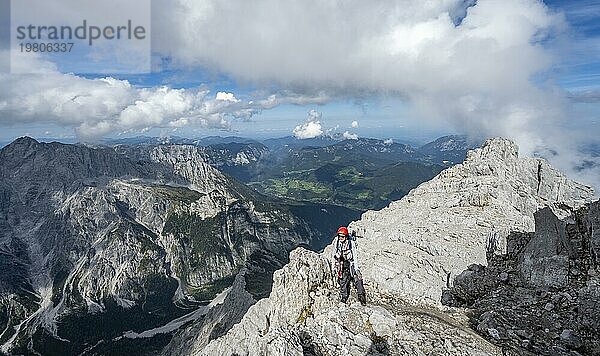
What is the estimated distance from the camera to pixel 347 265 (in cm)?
2620

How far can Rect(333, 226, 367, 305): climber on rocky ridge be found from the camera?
25.0 m

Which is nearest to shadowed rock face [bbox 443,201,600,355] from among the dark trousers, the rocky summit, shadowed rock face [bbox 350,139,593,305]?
the rocky summit

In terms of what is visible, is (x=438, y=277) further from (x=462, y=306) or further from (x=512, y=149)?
(x=512, y=149)

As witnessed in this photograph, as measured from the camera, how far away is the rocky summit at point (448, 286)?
1822 centimetres

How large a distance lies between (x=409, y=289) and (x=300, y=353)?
1689 centimetres

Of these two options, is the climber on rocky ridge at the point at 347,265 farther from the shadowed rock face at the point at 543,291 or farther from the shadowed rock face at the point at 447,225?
the shadowed rock face at the point at 543,291

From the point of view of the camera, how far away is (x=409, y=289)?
102 ft

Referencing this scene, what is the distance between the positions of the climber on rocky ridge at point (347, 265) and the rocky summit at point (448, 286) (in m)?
1.07

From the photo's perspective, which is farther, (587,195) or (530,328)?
(587,195)

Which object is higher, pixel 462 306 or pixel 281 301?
pixel 462 306

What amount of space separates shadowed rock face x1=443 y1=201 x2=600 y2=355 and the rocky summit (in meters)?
0.07

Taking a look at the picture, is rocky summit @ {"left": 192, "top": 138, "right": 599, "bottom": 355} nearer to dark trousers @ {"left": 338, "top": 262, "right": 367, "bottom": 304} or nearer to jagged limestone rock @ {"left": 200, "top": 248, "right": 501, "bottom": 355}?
jagged limestone rock @ {"left": 200, "top": 248, "right": 501, "bottom": 355}

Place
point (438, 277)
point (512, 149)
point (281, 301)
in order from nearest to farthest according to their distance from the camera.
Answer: point (438, 277) < point (281, 301) < point (512, 149)

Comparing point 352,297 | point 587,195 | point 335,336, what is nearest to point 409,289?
point 352,297
